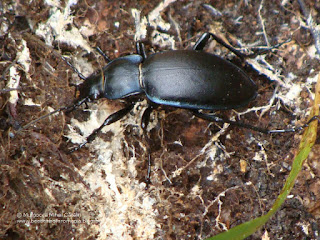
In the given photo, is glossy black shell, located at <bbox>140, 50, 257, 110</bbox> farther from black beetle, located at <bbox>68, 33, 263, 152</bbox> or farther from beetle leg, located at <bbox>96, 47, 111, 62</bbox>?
beetle leg, located at <bbox>96, 47, 111, 62</bbox>

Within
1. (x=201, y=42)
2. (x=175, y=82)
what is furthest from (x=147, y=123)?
(x=201, y=42)

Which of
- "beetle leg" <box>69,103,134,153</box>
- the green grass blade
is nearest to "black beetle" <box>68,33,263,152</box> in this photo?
"beetle leg" <box>69,103,134,153</box>

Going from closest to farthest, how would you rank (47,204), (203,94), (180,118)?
(203,94) < (47,204) < (180,118)

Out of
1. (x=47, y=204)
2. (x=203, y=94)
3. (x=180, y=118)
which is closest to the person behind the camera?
(x=203, y=94)

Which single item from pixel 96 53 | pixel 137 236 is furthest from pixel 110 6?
pixel 137 236

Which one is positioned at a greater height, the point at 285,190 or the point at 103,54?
the point at 103,54

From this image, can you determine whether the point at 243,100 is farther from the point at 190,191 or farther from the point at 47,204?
the point at 47,204

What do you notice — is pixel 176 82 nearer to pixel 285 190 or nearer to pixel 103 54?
pixel 103 54
